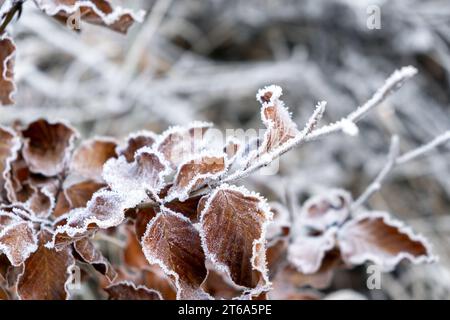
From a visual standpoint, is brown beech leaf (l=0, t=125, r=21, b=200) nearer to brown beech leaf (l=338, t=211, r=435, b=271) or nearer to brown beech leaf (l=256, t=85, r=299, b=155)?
brown beech leaf (l=256, t=85, r=299, b=155)

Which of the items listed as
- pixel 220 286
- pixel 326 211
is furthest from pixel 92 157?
pixel 326 211

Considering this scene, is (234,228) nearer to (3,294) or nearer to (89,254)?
(89,254)

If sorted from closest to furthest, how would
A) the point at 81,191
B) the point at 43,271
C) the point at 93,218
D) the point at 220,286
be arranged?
the point at 93,218, the point at 43,271, the point at 81,191, the point at 220,286

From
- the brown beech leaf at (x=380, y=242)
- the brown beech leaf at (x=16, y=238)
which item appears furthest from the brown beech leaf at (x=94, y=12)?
the brown beech leaf at (x=380, y=242)

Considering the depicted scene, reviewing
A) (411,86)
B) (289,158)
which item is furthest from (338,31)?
(289,158)

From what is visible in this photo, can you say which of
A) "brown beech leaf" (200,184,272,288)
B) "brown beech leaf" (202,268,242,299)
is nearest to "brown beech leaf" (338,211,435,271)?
"brown beech leaf" (202,268,242,299)

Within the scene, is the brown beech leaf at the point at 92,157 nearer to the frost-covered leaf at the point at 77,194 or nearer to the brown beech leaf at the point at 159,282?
the frost-covered leaf at the point at 77,194
